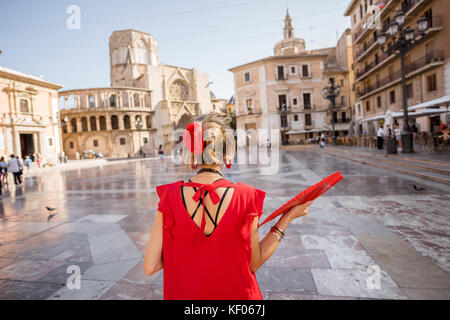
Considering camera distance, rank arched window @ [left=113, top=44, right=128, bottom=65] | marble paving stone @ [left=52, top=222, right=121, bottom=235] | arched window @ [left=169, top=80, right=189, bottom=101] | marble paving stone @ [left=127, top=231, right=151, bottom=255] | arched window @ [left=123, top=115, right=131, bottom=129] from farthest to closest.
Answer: arched window @ [left=169, top=80, right=189, bottom=101]
arched window @ [left=113, top=44, right=128, bottom=65]
arched window @ [left=123, top=115, right=131, bottom=129]
marble paving stone @ [left=52, top=222, right=121, bottom=235]
marble paving stone @ [left=127, top=231, right=151, bottom=255]

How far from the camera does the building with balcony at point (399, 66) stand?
717 inches

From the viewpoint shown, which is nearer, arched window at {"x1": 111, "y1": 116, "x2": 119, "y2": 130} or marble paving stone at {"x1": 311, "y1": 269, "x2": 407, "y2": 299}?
marble paving stone at {"x1": 311, "y1": 269, "x2": 407, "y2": 299}

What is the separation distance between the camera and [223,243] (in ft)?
3.86

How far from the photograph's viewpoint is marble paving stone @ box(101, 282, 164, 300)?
8.00 ft

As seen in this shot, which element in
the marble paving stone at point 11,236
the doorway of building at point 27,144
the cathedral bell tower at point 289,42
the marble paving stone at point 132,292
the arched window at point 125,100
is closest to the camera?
the marble paving stone at point 132,292

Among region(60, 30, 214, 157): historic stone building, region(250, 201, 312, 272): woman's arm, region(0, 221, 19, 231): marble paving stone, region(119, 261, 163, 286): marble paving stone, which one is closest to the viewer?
region(250, 201, 312, 272): woman's arm

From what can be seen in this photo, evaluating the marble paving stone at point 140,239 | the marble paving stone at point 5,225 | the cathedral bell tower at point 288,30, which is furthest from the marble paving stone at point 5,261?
the cathedral bell tower at point 288,30

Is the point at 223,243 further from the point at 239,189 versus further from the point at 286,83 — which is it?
the point at 286,83

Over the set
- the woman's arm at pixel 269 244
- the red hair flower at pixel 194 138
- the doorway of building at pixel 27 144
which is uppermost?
the doorway of building at pixel 27 144

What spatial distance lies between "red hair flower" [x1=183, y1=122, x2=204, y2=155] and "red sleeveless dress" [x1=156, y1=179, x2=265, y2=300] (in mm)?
167

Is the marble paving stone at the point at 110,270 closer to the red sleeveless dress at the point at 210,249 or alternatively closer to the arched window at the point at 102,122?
the red sleeveless dress at the point at 210,249

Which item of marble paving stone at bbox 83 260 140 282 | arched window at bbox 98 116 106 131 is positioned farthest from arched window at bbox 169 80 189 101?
marble paving stone at bbox 83 260 140 282

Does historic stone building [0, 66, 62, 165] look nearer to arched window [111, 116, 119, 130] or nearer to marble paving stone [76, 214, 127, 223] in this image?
arched window [111, 116, 119, 130]
